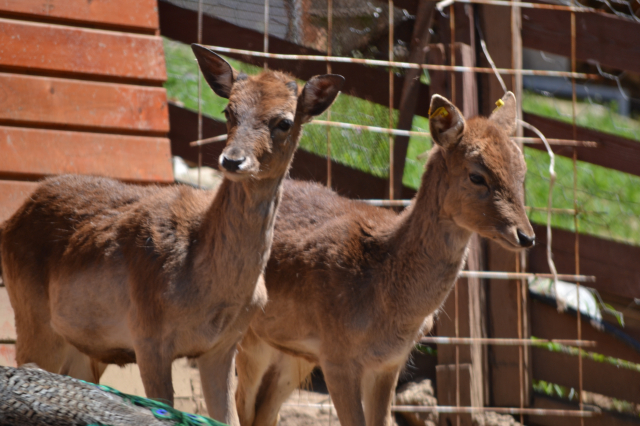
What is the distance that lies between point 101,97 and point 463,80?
9.71 feet

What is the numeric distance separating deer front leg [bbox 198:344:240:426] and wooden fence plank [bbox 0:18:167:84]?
101 inches

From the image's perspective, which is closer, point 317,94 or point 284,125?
point 284,125

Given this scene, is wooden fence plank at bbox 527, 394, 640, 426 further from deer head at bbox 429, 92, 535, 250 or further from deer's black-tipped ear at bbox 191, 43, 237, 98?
deer's black-tipped ear at bbox 191, 43, 237, 98

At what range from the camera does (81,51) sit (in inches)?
220

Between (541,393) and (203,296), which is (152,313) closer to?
(203,296)

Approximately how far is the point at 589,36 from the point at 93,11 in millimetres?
4097

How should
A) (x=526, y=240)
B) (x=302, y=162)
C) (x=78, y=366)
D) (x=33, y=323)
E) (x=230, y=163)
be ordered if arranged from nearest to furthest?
(x=230, y=163)
(x=526, y=240)
(x=33, y=323)
(x=78, y=366)
(x=302, y=162)

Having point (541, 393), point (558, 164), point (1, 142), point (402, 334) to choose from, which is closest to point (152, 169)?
point (1, 142)

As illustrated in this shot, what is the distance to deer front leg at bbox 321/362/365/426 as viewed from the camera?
446cm

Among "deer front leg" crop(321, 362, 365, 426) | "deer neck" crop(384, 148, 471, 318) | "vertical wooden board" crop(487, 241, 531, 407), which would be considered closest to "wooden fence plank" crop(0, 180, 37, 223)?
"deer front leg" crop(321, 362, 365, 426)

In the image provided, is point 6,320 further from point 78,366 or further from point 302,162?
point 302,162

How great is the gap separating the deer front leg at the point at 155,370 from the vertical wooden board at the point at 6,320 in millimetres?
1807

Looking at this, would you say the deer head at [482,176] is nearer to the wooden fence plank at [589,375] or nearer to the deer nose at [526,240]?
the deer nose at [526,240]

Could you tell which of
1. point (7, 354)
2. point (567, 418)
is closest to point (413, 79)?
point (567, 418)
